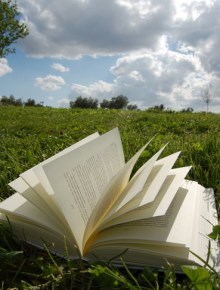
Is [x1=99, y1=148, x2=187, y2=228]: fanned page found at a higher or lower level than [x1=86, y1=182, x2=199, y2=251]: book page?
higher

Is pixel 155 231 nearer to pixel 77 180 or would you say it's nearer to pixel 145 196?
pixel 145 196

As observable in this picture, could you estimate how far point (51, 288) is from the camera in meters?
1.16

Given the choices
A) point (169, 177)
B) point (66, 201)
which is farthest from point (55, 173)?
point (169, 177)

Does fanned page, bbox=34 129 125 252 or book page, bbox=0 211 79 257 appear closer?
fanned page, bbox=34 129 125 252

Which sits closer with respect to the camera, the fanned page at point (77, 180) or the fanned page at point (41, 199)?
the fanned page at point (77, 180)

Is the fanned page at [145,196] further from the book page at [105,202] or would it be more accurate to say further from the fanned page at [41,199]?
the fanned page at [41,199]

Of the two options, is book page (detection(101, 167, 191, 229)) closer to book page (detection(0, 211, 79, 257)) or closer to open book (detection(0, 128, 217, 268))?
open book (detection(0, 128, 217, 268))

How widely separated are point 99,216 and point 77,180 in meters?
0.15

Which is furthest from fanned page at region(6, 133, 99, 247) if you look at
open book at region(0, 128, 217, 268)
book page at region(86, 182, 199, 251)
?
book page at region(86, 182, 199, 251)

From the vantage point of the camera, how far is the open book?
118 centimetres

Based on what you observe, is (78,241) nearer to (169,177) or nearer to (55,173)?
(55,173)

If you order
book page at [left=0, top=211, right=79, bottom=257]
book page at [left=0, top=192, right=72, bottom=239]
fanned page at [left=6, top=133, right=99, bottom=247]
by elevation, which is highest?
fanned page at [left=6, top=133, right=99, bottom=247]

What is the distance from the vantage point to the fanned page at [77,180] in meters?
1.16

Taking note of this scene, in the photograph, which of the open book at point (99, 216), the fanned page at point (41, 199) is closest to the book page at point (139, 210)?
the open book at point (99, 216)
